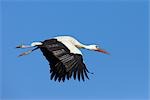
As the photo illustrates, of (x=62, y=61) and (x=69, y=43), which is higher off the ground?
(x=69, y=43)

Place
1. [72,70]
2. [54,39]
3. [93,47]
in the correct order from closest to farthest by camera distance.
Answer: [72,70] → [54,39] → [93,47]

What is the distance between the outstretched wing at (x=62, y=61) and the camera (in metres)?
12.3

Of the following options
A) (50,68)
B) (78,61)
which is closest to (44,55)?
(50,68)

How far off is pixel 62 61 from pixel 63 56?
0.28 feet

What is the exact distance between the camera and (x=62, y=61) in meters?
12.4

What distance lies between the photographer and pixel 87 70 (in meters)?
12.4

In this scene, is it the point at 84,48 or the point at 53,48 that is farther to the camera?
the point at 84,48

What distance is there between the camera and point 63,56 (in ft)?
40.7

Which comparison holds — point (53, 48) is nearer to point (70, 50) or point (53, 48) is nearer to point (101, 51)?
point (70, 50)

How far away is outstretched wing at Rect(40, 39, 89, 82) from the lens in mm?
12289

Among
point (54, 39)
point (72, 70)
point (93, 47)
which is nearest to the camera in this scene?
point (72, 70)

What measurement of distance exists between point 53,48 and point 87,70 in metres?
0.82

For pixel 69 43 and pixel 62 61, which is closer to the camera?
pixel 62 61

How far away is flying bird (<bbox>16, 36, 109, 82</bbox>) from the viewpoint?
40.4ft
